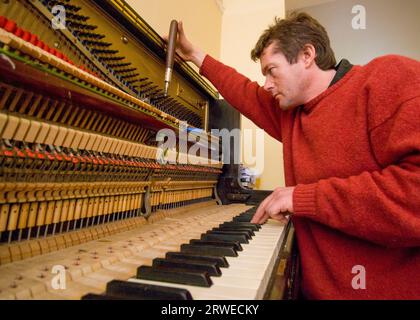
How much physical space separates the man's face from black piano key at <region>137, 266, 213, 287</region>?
112 cm

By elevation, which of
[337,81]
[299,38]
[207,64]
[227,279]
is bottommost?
[227,279]

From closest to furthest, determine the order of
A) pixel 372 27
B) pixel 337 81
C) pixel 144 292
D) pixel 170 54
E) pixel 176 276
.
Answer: pixel 144 292 → pixel 176 276 → pixel 337 81 → pixel 170 54 → pixel 372 27

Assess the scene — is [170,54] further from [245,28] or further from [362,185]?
[245,28]

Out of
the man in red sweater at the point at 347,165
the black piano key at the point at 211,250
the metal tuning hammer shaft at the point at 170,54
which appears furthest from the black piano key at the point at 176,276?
the metal tuning hammer shaft at the point at 170,54

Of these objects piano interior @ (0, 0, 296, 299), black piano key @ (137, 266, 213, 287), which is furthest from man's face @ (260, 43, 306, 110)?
black piano key @ (137, 266, 213, 287)

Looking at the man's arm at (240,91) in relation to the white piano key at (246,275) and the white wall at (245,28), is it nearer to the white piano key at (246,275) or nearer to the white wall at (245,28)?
the white piano key at (246,275)

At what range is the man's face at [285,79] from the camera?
1.52m

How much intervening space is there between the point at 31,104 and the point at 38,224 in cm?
42

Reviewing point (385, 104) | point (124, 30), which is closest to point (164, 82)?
point (124, 30)

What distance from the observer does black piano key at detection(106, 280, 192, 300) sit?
24.9 inches

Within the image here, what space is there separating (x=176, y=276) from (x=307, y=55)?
137cm

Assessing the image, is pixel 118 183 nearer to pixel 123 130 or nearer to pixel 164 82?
pixel 123 130

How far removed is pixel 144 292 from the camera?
25.6 inches

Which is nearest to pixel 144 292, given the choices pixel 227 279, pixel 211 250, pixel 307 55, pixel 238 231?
pixel 227 279
